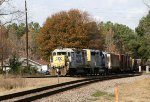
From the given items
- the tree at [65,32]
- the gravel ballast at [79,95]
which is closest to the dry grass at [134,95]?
the gravel ballast at [79,95]

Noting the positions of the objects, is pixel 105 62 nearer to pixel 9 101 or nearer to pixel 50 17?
pixel 50 17

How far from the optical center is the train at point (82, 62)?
5034cm

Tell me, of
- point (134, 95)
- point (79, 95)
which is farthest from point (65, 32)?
point (134, 95)

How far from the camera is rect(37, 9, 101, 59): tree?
296 ft

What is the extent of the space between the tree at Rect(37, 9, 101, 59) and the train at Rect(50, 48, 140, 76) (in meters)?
17.8

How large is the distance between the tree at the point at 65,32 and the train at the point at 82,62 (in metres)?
17.8

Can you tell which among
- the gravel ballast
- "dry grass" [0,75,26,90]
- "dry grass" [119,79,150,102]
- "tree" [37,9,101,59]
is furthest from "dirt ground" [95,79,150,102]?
"tree" [37,9,101,59]

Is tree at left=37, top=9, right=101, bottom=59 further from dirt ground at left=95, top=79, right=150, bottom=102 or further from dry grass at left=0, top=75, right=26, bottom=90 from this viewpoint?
dirt ground at left=95, top=79, right=150, bottom=102

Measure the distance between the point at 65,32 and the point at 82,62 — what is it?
38492 mm

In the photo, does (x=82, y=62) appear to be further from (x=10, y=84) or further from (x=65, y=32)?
(x=65, y=32)

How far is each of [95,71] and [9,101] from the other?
42926 millimetres

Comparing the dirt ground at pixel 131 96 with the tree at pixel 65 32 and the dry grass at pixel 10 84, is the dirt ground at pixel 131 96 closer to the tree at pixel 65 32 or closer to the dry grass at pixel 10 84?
the dry grass at pixel 10 84

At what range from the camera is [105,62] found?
64.3m

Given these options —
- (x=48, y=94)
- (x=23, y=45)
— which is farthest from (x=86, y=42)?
(x=23, y=45)
